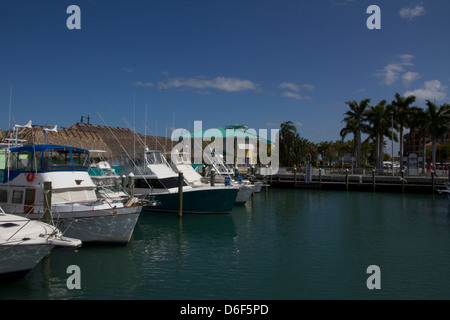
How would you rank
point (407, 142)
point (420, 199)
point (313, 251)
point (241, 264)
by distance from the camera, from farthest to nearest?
point (407, 142) < point (420, 199) < point (313, 251) < point (241, 264)

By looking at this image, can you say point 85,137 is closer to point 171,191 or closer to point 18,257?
point 171,191

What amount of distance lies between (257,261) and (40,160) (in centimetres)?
1095

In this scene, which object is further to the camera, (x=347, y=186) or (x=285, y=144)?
(x=285, y=144)

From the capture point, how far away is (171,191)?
2697 centimetres

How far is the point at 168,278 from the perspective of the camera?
13.3 m

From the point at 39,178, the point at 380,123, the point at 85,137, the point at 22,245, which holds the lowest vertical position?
the point at 22,245

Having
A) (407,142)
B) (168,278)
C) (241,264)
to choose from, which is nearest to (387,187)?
(241,264)

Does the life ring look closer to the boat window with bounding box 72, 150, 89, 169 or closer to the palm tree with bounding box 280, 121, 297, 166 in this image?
the boat window with bounding box 72, 150, 89, 169

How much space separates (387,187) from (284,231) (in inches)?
1178

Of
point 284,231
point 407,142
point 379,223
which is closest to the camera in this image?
point 284,231

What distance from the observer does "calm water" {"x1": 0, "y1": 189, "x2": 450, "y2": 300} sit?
1206 centimetres

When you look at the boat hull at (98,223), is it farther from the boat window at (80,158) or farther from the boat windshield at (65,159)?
the boat window at (80,158)

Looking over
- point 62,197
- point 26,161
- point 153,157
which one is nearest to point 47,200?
point 62,197
